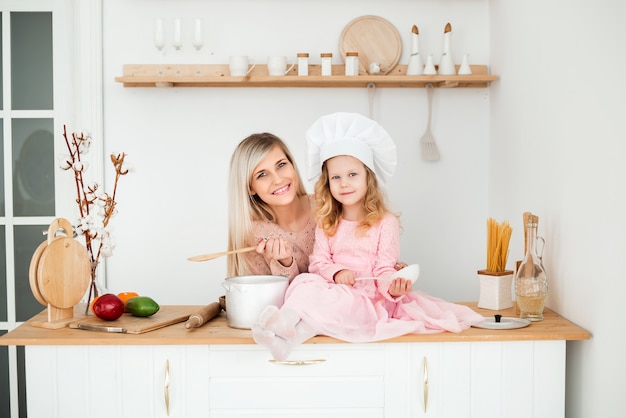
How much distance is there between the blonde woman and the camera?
2.69m

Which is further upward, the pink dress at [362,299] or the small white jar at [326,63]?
the small white jar at [326,63]

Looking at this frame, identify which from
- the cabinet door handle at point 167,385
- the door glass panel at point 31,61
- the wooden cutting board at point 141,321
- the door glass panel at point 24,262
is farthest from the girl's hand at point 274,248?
the door glass panel at point 31,61

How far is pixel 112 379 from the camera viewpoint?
213 cm

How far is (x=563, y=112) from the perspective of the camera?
232cm

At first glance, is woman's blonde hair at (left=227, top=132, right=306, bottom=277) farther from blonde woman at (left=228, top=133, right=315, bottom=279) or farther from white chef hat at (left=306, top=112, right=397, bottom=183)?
white chef hat at (left=306, top=112, right=397, bottom=183)

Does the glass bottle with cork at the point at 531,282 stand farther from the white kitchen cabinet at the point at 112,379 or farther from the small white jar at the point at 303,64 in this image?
the small white jar at the point at 303,64

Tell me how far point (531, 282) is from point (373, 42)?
148cm

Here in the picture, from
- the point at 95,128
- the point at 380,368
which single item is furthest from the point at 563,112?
the point at 95,128

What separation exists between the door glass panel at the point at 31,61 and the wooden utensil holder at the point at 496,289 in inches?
87.6

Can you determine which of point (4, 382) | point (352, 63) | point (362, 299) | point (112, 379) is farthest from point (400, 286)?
point (4, 382)

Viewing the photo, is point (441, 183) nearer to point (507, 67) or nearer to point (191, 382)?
point (507, 67)

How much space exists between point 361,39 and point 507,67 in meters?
0.70

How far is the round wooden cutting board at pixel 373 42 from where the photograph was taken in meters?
3.32

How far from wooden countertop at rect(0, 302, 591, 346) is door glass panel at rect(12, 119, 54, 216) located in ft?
4.36
